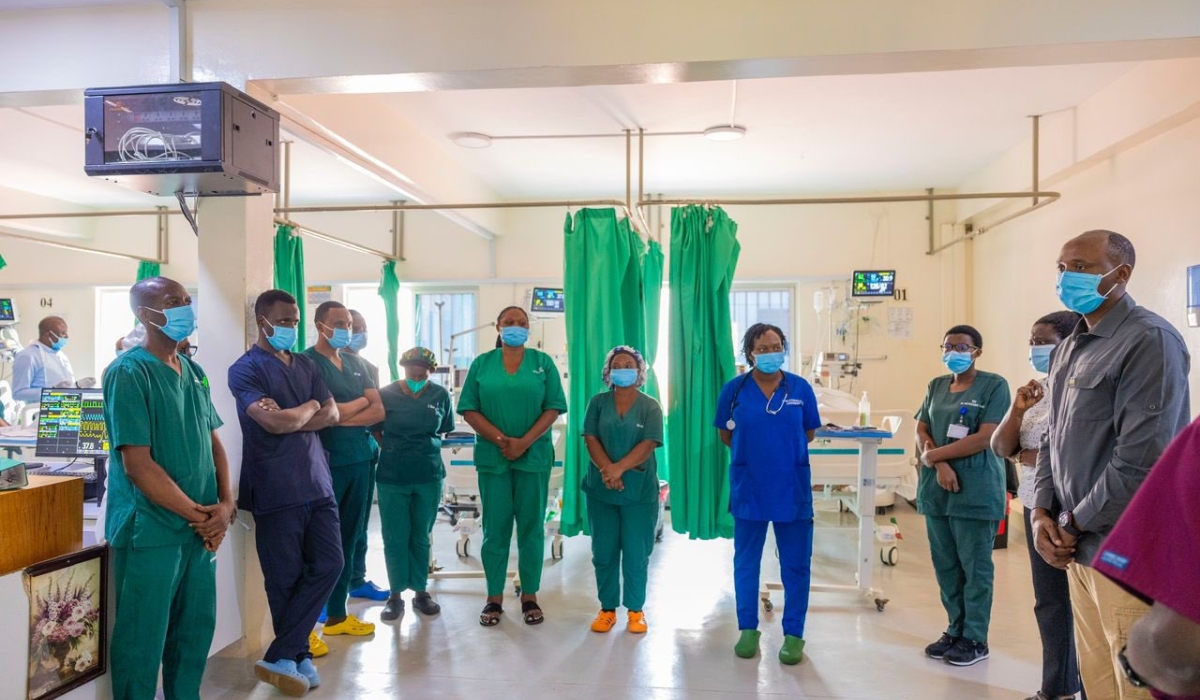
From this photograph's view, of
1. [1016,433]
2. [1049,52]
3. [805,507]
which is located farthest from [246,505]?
[1049,52]

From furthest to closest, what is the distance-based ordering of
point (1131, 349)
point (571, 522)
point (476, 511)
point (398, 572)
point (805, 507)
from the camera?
point (476, 511)
point (571, 522)
point (398, 572)
point (805, 507)
point (1131, 349)

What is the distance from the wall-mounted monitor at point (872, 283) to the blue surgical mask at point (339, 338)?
429 cm

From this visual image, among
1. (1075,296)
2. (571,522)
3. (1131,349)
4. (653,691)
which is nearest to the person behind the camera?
(1131,349)

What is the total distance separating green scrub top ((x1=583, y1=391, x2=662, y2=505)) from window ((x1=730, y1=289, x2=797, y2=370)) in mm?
A: 3983

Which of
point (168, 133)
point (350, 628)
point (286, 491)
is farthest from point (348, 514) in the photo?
point (168, 133)

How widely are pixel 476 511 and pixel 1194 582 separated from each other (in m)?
4.72

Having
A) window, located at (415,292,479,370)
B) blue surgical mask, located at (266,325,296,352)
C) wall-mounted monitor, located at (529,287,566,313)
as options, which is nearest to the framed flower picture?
blue surgical mask, located at (266,325,296,352)

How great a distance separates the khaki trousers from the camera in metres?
1.69

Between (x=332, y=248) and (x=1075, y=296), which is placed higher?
(x=332, y=248)

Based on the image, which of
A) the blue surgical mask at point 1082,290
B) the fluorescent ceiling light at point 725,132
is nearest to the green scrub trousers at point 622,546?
the blue surgical mask at point 1082,290

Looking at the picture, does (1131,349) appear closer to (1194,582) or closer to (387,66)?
(1194,582)

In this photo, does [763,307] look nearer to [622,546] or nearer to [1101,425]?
[622,546]

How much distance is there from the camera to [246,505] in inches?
109

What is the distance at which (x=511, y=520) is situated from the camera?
3.61 m
